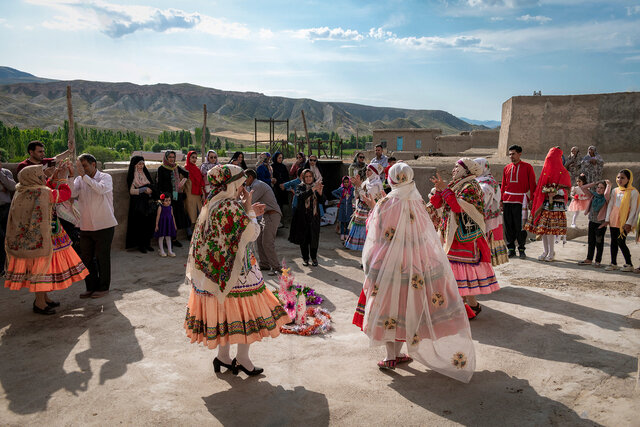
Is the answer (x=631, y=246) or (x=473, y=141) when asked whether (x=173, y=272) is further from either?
(x=473, y=141)

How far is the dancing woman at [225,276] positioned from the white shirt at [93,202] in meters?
2.77

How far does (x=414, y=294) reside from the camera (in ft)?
13.0

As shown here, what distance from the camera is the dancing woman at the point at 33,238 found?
17.3 ft

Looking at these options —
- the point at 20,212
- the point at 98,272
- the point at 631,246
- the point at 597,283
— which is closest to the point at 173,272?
the point at 98,272

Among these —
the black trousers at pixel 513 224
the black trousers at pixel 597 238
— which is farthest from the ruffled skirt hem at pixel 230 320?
the black trousers at pixel 597 238

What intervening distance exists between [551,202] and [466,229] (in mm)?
3824

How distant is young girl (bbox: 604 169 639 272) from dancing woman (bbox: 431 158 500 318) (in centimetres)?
331

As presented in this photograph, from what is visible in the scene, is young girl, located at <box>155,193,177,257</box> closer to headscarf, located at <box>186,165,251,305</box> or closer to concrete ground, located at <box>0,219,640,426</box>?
concrete ground, located at <box>0,219,640,426</box>

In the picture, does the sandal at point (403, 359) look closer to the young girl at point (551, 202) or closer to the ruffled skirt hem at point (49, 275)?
the ruffled skirt hem at point (49, 275)

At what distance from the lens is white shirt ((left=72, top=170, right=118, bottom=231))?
5965 mm

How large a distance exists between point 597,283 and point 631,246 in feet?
8.78

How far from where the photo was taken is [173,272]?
7418mm

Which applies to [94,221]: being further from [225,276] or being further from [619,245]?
[619,245]

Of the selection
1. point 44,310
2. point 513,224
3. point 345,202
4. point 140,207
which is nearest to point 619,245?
point 513,224
